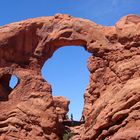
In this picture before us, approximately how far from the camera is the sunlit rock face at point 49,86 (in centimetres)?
2677

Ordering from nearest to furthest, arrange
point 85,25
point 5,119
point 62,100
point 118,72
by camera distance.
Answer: point 118,72 → point 5,119 → point 85,25 → point 62,100

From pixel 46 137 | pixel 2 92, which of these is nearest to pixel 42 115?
pixel 46 137

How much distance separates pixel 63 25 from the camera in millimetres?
34156

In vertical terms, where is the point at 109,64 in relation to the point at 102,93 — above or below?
above

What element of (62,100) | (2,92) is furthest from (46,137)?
(62,100)

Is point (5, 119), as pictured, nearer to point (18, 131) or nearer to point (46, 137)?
point (18, 131)

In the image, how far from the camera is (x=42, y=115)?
31.3 metres

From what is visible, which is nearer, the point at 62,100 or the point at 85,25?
the point at 85,25

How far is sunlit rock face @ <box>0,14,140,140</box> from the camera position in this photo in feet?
87.8

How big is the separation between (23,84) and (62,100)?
18250 millimetres

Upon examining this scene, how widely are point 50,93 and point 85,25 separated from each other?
649 centimetres

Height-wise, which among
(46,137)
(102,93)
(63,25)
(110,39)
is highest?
(63,25)

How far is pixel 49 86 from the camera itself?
33500mm

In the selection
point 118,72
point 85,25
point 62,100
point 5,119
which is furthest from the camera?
point 62,100
